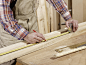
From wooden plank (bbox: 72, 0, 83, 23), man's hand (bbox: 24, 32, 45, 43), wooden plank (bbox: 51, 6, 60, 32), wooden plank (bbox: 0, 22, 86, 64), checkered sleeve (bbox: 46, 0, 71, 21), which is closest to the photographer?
wooden plank (bbox: 0, 22, 86, 64)

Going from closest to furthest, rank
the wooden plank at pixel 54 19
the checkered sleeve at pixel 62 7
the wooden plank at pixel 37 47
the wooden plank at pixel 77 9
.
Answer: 1. the wooden plank at pixel 37 47
2. the checkered sleeve at pixel 62 7
3. the wooden plank at pixel 77 9
4. the wooden plank at pixel 54 19

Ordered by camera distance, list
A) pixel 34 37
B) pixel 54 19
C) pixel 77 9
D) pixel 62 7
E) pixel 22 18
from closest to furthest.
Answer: pixel 34 37 < pixel 62 7 < pixel 22 18 < pixel 77 9 < pixel 54 19

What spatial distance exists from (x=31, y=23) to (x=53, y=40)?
32.7 inches

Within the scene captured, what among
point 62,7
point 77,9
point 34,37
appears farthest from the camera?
point 77,9

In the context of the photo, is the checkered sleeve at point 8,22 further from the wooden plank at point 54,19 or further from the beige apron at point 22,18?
the wooden plank at point 54,19

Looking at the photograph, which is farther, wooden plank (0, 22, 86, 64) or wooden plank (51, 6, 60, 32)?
wooden plank (51, 6, 60, 32)

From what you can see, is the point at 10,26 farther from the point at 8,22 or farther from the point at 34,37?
the point at 34,37

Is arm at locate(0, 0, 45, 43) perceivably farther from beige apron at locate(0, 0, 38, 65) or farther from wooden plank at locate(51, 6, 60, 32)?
wooden plank at locate(51, 6, 60, 32)

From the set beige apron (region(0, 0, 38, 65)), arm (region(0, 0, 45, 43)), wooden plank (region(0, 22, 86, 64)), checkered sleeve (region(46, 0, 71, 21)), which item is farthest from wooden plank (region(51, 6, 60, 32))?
arm (region(0, 0, 45, 43))

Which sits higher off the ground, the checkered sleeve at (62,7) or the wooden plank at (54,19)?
the checkered sleeve at (62,7)

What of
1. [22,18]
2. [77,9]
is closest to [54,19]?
[77,9]

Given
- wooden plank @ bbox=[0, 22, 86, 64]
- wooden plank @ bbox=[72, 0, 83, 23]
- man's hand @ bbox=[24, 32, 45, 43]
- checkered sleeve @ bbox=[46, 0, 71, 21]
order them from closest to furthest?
wooden plank @ bbox=[0, 22, 86, 64] < man's hand @ bbox=[24, 32, 45, 43] < checkered sleeve @ bbox=[46, 0, 71, 21] < wooden plank @ bbox=[72, 0, 83, 23]

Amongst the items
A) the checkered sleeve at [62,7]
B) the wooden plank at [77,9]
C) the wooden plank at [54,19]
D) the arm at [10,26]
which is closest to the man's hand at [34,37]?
the arm at [10,26]

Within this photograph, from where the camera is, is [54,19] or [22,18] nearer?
[22,18]
